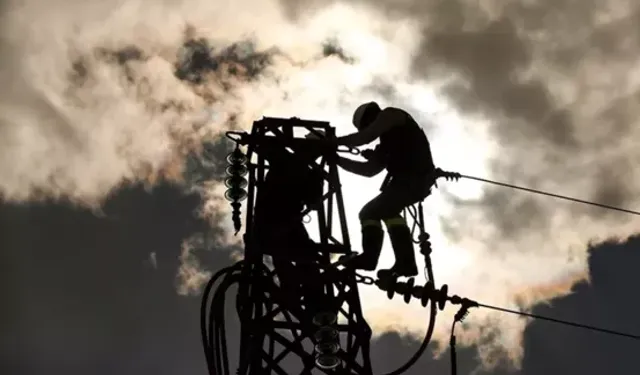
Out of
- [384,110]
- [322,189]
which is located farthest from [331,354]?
[384,110]

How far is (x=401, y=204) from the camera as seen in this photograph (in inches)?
334

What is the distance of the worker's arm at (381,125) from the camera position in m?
8.31

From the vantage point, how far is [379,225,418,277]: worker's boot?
8273 millimetres

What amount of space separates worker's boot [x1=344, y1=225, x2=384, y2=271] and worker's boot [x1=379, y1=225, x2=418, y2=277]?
0.52ft

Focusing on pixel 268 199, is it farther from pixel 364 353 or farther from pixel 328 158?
pixel 364 353

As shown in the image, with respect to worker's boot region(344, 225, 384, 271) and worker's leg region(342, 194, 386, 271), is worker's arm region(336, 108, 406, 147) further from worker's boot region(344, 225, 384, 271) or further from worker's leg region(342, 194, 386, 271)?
worker's boot region(344, 225, 384, 271)

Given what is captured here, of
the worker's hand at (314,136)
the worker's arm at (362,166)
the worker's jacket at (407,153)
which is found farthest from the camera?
the worker's hand at (314,136)

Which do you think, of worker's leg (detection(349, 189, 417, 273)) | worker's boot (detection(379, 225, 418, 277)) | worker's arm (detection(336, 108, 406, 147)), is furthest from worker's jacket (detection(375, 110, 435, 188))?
worker's boot (detection(379, 225, 418, 277))

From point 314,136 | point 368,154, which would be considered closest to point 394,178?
point 368,154

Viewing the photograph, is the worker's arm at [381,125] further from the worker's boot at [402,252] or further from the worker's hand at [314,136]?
the worker's boot at [402,252]

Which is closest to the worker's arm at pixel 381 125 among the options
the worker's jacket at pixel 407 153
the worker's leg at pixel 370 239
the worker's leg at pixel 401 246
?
the worker's jacket at pixel 407 153

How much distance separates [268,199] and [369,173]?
121 cm

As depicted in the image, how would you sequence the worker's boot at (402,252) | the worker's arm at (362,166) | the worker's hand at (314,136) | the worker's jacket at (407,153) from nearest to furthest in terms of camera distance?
the worker's boot at (402,252) < the worker's jacket at (407,153) < the worker's arm at (362,166) < the worker's hand at (314,136)

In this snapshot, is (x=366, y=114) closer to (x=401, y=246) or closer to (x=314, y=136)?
(x=314, y=136)
